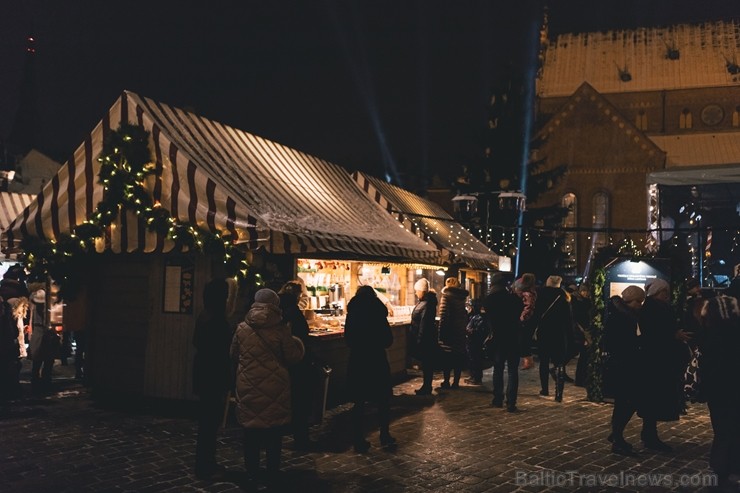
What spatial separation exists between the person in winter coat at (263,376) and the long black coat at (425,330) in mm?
5308

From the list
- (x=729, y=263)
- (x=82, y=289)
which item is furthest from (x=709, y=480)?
(x=729, y=263)

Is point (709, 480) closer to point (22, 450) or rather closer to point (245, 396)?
point (245, 396)

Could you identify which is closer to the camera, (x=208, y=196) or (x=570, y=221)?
(x=208, y=196)

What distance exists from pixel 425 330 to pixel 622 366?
13.6 ft

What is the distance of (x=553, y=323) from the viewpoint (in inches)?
424

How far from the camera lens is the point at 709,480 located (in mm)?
6379

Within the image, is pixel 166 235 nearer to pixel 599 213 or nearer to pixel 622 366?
pixel 622 366

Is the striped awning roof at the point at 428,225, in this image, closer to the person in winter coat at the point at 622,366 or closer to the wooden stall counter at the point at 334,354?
the wooden stall counter at the point at 334,354

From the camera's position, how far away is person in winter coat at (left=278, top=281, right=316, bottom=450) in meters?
7.14

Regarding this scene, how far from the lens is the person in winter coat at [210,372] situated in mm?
6281

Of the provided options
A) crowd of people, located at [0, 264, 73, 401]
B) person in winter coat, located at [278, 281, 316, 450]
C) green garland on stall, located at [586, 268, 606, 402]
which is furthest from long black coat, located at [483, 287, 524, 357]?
crowd of people, located at [0, 264, 73, 401]

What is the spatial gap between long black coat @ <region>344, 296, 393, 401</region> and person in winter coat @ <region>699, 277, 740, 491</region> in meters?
3.30

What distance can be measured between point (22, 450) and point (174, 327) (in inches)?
105

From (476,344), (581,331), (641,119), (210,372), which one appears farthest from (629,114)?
(210,372)
